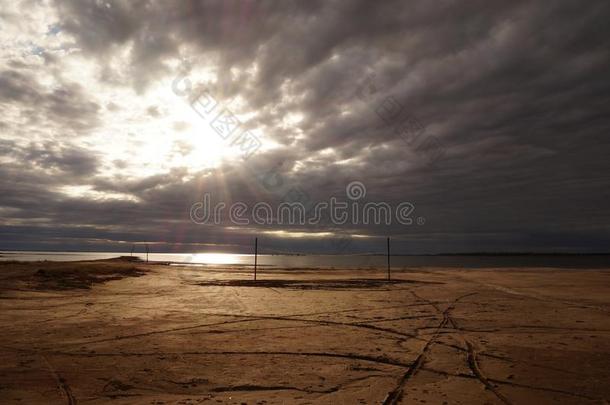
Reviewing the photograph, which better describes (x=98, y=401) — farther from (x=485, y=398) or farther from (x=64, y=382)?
(x=485, y=398)

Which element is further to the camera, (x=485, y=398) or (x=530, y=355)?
(x=530, y=355)

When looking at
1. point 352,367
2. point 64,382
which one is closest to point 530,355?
point 352,367

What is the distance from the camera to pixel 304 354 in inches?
360

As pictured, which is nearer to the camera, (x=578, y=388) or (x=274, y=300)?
(x=578, y=388)

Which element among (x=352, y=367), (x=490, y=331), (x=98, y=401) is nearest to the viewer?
(x=98, y=401)

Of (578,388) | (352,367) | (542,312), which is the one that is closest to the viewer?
(578,388)

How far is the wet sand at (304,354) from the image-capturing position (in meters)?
6.57

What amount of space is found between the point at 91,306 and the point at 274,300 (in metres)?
8.67

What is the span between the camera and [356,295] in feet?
73.8

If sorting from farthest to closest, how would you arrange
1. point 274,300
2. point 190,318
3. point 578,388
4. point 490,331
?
point 274,300 < point 190,318 < point 490,331 < point 578,388

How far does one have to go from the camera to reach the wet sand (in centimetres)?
657

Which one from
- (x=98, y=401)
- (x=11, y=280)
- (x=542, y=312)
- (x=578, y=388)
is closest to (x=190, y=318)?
(x=98, y=401)

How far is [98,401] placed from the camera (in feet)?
20.5

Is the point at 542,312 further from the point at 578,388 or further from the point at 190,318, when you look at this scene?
the point at 190,318
